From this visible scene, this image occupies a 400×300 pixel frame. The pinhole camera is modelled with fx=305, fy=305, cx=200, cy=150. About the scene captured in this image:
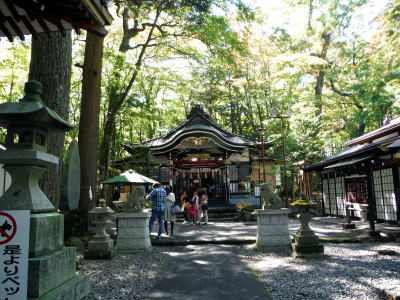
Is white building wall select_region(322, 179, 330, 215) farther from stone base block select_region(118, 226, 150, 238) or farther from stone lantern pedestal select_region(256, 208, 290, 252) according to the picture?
stone base block select_region(118, 226, 150, 238)

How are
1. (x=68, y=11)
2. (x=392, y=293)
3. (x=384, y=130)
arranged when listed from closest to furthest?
(x=68, y=11) < (x=392, y=293) < (x=384, y=130)

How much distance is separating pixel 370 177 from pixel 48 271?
930 cm

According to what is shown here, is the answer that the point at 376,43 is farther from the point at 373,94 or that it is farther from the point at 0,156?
the point at 0,156

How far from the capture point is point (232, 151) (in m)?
18.3

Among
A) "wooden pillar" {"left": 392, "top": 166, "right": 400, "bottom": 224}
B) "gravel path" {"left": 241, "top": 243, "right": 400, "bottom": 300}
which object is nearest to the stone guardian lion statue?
"gravel path" {"left": 241, "top": 243, "right": 400, "bottom": 300}

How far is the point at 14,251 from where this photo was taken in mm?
2379

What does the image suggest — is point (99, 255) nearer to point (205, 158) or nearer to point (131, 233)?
point (131, 233)

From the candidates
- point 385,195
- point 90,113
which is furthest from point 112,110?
point 385,195

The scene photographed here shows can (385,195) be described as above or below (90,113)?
below

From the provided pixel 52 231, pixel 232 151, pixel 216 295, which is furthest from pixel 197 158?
pixel 52 231

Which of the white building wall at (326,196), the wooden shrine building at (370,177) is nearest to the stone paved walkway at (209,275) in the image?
the wooden shrine building at (370,177)

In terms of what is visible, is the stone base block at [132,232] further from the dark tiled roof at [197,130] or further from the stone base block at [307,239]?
the dark tiled roof at [197,130]

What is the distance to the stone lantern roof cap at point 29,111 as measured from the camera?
2.89m

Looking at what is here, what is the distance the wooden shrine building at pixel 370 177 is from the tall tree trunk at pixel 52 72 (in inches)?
309
